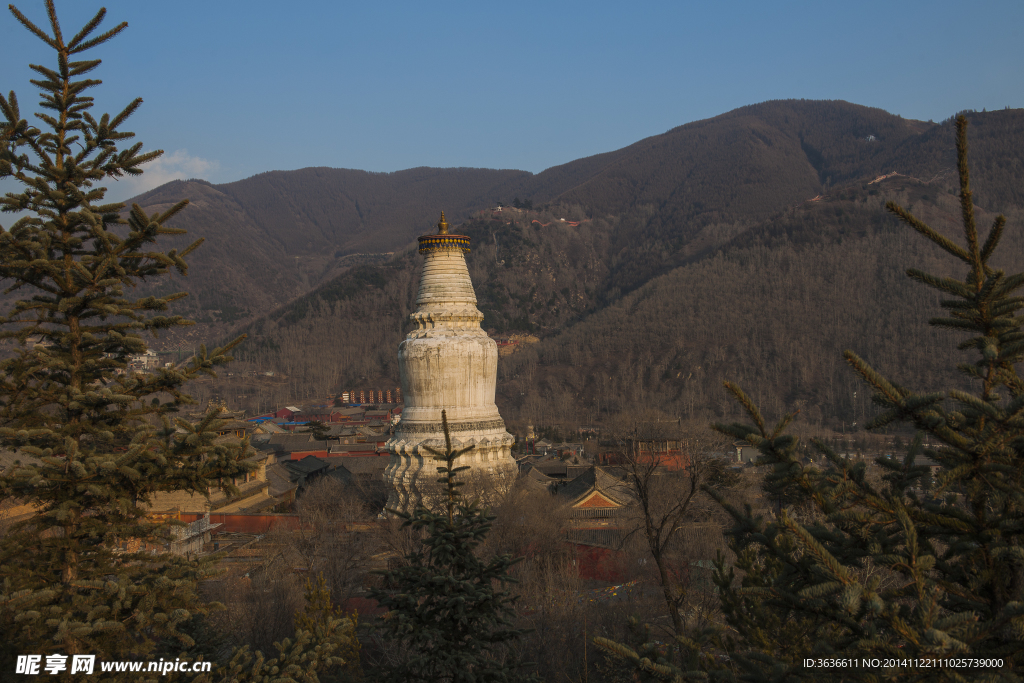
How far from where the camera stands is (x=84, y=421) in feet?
25.0

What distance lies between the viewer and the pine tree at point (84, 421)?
272 inches

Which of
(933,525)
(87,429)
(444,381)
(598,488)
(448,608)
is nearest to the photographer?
(933,525)

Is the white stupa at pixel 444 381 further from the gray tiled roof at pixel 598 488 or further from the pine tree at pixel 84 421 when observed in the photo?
the pine tree at pixel 84 421

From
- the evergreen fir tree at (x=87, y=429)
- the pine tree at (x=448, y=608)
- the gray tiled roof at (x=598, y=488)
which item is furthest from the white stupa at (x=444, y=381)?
the evergreen fir tree at (x=87, y=429)

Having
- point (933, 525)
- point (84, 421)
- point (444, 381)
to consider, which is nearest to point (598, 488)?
point (444, 381)

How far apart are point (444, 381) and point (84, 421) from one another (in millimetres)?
21860

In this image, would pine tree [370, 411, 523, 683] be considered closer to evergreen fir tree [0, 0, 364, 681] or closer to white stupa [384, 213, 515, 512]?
evergreen fir tree [0, 0, 364, 681]

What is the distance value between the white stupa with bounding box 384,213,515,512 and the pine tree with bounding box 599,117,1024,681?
24.1 m

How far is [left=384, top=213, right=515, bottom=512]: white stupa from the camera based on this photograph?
95.5 feet

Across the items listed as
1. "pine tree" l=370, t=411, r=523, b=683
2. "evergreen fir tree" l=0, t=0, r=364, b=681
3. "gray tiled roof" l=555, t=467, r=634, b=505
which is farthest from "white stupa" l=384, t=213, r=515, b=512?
"evergreen fir tree" l=0, t=0, r=364, b=681

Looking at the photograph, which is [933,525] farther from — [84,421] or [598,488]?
[598,488]

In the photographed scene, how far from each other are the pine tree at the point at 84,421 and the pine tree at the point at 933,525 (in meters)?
4.54

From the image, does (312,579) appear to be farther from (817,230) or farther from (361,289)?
(361,289)

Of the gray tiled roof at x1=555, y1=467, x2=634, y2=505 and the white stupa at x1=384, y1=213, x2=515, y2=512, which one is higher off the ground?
the white stupa at x1=384, y1=213, x2=515, y2=512
